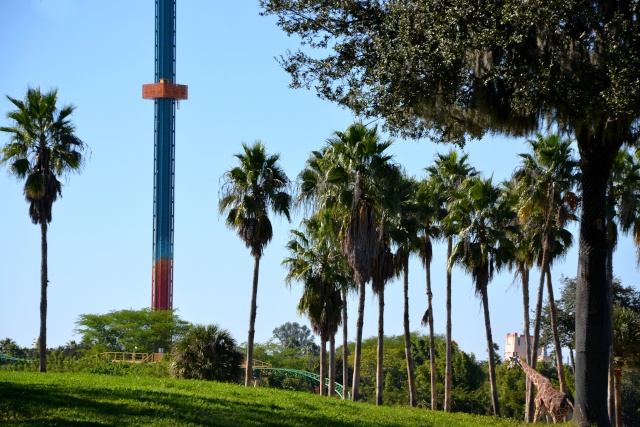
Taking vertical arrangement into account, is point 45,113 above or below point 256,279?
above

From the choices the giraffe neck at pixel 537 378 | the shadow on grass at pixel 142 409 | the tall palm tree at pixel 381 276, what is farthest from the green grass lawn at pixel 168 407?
the tall palm tree at pixel 381 276

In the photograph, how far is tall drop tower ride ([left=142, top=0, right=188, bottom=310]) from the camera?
380 ft

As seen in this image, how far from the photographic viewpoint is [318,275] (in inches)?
1758

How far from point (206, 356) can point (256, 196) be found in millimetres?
6898

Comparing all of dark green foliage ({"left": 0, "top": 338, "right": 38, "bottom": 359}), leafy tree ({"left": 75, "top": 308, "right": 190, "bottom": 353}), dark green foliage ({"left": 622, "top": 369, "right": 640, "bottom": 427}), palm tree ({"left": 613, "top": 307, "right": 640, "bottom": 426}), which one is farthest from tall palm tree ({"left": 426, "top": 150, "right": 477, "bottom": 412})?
leafy tree ({"left": 75, "top": 308, "right": 190, "bottom": 353})

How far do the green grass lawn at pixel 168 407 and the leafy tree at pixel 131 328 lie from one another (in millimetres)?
77722

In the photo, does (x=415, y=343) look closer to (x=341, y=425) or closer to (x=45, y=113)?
(x=45, y=113)

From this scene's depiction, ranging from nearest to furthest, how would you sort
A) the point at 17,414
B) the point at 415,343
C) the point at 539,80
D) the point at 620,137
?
the point at 17,414
the point at 539,80
the point at 620,137
the point at 415,343

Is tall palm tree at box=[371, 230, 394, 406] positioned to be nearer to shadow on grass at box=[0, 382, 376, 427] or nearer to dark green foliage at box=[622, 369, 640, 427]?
shadow on grass at box=[0, 382, 376, 427]

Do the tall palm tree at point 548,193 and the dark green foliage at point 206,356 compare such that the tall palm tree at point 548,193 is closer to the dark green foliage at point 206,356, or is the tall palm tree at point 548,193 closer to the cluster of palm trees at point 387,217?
the cluster of palm trees at point 387,217

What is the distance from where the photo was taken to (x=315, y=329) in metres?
46.1

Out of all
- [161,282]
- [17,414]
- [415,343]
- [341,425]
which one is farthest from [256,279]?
[161,282]

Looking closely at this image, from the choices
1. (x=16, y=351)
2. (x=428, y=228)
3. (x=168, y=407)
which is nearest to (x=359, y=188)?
(x=428, y=228)

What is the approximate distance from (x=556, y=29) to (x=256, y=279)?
73.3 feet
